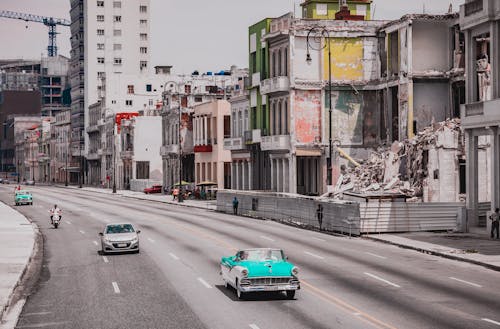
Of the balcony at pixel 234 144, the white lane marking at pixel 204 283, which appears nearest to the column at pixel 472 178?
the white lane marking at pixel 204 283

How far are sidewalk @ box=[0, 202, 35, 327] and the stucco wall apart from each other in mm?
31949

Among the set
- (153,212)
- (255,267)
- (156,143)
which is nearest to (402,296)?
(255,267)

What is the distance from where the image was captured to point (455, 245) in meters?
45.0

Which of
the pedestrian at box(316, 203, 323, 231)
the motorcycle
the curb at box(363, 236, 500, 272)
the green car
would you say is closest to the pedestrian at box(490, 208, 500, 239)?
the curb at box(363, 236, 500, 272)

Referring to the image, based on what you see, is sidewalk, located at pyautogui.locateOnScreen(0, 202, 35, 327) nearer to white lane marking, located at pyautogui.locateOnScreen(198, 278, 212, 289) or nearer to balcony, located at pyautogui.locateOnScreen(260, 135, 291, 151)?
white lane marking, located at pyautogui.locateOnScreen(198, 278, 212, 289)

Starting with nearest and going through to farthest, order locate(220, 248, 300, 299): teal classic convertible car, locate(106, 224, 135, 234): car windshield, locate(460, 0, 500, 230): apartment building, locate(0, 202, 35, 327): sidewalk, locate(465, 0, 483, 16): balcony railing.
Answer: locate(220, 248, 300, 299): teal classic convertible car
locate(0, 202, 35, 327): sidewalk
locate(106, 224, 135, 234): car windshield
locate(460, 0, 500, 230): apartment building
locate(465, 0, 483, 16): balcony railing

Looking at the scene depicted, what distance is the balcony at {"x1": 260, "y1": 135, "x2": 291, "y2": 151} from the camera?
80688mm

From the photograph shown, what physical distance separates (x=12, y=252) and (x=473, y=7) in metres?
28.2

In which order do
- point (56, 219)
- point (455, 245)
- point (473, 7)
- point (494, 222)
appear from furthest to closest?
point (56, 219) < point (473, 7) < point (494, 222) < point (455, 245)

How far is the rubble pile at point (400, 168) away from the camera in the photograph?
65188 millimetres

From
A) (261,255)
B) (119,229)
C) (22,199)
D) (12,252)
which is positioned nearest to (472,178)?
(119,229)

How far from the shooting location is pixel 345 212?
54156mm

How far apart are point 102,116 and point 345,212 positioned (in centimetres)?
13321

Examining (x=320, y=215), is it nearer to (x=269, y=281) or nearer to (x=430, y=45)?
(x=430, y=45)
